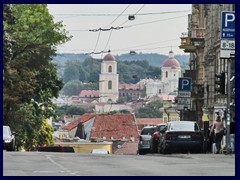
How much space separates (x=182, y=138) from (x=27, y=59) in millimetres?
21106

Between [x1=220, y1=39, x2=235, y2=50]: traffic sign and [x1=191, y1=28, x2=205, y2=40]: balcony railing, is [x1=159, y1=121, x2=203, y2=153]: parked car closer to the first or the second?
[x1=220, y1=39, x2=235, y2=50]: traffic sign

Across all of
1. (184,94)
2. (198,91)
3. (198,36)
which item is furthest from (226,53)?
(198,36)

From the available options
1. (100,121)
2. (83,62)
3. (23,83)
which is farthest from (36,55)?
(100,121)

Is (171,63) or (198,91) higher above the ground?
(171,63)

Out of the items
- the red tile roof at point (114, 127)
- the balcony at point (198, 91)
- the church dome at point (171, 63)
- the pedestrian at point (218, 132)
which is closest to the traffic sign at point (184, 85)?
the pedestrian at point (218, 132)

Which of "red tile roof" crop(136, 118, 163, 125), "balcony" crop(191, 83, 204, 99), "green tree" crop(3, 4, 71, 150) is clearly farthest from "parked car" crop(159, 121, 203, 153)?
"red tile roof" crop(136, 118, 163, 125)

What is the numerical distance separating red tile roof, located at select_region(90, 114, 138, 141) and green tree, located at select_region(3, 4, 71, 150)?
31.7 metres

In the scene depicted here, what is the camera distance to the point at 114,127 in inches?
3792

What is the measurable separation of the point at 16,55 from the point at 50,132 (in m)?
24.0

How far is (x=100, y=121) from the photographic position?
96750mm

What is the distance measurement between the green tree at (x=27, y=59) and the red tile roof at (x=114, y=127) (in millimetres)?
31654

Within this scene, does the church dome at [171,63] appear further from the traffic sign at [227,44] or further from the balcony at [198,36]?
the traffic sign at [227,44]

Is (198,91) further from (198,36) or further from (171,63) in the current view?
(171,63)

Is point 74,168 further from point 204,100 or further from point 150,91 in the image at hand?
point 150,91
